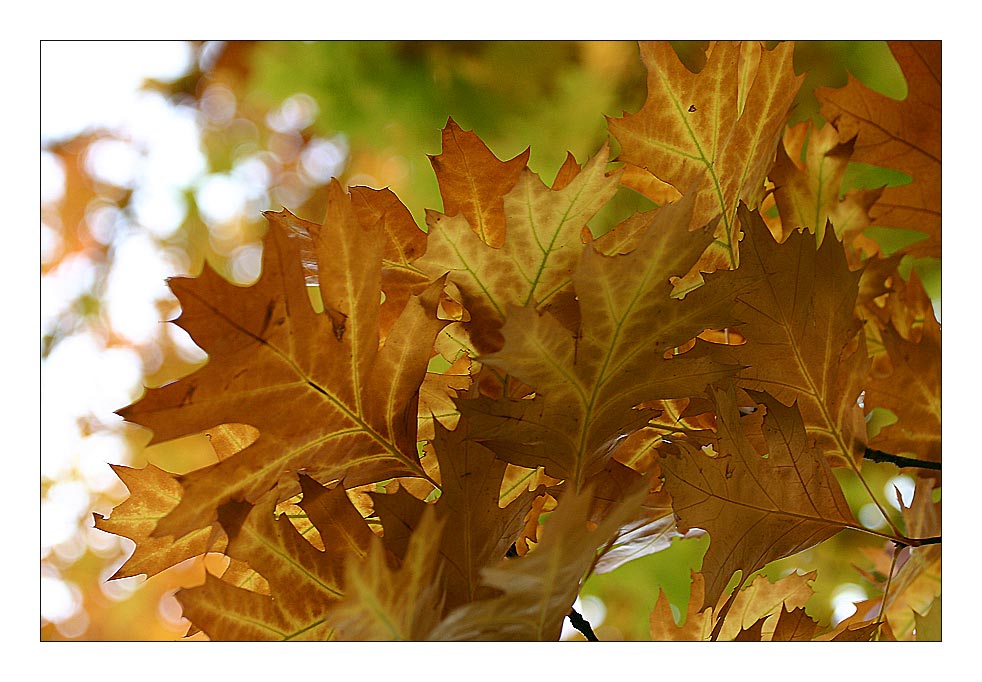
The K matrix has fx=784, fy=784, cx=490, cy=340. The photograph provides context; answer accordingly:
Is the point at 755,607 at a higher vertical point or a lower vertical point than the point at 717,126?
lower

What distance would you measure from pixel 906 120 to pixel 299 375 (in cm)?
20

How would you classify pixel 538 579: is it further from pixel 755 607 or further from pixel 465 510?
pixel 755 607

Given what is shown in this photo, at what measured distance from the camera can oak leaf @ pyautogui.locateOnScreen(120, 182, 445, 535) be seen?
13 cm

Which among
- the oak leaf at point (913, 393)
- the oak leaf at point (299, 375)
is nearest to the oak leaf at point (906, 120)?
the oak leaf at point (913, 393)

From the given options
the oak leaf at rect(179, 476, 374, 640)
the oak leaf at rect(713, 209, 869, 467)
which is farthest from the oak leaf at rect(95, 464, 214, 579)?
the oak leaf at rect(713, 209, 869, 467)

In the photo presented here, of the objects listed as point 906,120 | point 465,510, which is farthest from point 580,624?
point 906,120

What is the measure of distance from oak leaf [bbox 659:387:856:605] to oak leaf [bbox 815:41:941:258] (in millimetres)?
117

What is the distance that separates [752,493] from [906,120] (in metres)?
0.15

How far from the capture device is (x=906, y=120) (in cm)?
24

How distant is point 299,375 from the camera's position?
0.14 metres

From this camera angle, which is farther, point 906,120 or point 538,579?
point 906,120

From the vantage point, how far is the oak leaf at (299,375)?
13 centimetres

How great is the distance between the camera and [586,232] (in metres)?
0.18
